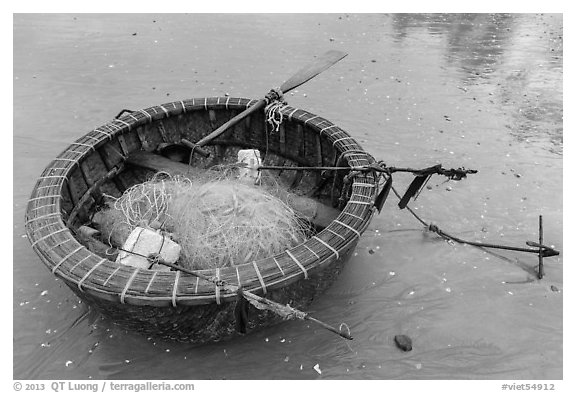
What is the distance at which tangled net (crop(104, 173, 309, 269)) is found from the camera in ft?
10.7

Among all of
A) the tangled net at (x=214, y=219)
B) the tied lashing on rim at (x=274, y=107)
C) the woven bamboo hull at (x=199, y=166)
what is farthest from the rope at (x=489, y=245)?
the tied lashing on rim at (x=274, y=107)

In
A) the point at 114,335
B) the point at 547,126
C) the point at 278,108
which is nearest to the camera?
the point at 114,335

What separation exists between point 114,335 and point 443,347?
2.91 metres

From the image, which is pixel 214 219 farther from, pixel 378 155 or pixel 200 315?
pixel 378 155

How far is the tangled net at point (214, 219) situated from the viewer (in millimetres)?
3260

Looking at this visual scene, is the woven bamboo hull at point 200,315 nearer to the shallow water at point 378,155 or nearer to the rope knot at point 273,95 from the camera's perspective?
the shallow water at point 378,155

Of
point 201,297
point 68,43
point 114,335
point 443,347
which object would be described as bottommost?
point 443,347

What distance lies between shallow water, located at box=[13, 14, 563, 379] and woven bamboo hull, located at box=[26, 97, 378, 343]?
75 cm

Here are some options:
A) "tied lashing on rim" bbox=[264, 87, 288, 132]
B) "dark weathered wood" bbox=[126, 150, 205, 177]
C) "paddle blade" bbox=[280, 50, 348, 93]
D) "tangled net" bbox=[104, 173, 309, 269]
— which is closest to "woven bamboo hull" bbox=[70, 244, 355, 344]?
"tangled net" bbox=[104, 173, 309, 269]

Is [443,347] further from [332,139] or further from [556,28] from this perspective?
[556,28]

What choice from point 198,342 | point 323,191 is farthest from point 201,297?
point 323,191

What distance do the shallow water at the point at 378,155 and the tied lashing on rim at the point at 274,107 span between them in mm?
1694

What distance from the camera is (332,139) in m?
4.03

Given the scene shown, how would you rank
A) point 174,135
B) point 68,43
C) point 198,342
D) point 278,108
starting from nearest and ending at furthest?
1. point 198,342
2. point 278,108
3. point 174,135
4. point 68,43
